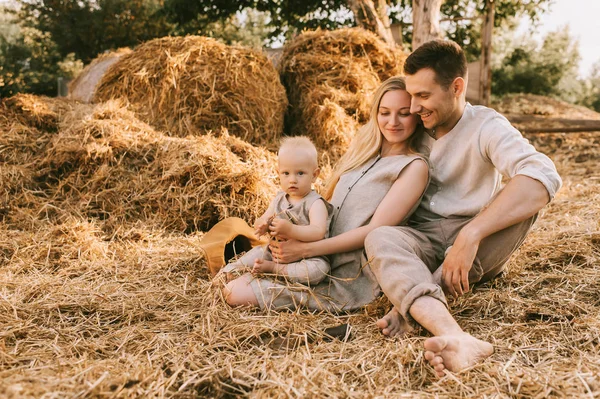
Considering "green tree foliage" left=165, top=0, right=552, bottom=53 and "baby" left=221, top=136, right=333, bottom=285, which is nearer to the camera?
"baby" left=221, top=136, right=333, bottom=285

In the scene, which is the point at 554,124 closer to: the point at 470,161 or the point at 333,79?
the point at 333,79

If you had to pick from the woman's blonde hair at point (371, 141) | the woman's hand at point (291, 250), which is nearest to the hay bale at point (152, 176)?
the woman's blonde hair at point (371, 141)

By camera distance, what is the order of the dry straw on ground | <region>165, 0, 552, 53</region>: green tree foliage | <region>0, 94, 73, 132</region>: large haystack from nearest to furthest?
1. the dry straw on ground
2. <region>0, 94, 73, 132</region>: large haystack
3. <region>165, 0, 552, 53</region>: green tree foliage

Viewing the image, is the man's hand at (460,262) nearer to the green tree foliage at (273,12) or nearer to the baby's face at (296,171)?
the baby's face at (296,171)

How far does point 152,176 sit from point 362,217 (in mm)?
2066

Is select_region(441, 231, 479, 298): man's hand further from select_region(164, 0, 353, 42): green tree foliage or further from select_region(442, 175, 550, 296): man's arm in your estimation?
select_region(164, 0, 353, 42): green tree foliage

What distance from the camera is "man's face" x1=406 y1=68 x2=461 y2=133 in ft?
7.41

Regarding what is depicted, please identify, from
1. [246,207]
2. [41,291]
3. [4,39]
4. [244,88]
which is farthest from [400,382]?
[4,39]

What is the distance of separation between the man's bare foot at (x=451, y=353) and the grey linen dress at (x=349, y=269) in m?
0.62

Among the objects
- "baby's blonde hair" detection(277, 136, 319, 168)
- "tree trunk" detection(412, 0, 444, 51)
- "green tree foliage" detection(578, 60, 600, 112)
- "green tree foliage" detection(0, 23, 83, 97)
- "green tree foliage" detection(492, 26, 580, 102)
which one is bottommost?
"green tree foliage" detection(578, 60, 600, 112)

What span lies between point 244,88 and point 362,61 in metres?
1.35

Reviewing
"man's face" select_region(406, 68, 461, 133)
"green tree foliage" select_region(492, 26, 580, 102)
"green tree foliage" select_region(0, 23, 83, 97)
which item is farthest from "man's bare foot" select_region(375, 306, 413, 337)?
"green tree foliage" select_region(0, 23, 83, 97)

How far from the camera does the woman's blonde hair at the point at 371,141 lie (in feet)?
8.04

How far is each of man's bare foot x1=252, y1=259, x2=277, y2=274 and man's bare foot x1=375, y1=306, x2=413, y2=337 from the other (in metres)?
0.59
